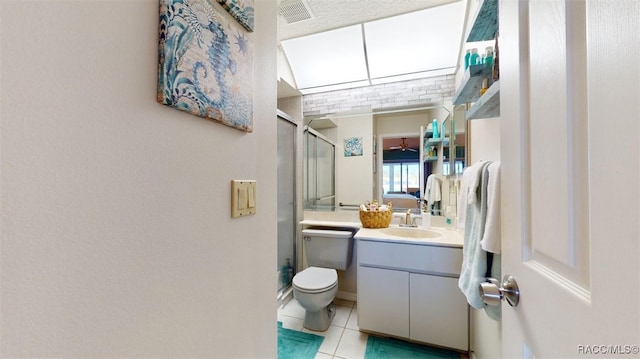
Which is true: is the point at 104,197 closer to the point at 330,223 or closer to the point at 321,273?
the point at 321,273

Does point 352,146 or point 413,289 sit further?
point 352,146

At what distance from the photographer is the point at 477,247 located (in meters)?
1.05

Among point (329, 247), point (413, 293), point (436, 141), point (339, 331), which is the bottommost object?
point (339, 331)

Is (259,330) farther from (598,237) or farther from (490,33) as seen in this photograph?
(490,33)

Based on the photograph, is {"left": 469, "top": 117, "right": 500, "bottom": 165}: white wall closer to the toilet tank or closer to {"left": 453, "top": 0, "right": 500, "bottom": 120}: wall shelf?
{"left": 453, "top": 0, "right": 500, "bottom": 120}: wall shelf

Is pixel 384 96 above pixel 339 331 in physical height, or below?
above

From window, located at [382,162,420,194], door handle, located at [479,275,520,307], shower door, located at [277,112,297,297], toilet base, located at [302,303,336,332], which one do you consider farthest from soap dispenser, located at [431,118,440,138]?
toilet base, located at [302,303,336,332]

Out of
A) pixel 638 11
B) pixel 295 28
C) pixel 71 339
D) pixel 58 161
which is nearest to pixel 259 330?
pixel 71 339

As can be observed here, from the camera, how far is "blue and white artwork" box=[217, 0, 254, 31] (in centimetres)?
64

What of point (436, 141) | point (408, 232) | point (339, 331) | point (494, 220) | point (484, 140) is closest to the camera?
point (494, 220)

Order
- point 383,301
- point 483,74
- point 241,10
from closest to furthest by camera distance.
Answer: point 241,10, point 483,74, point 383,301

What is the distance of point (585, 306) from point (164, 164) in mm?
786

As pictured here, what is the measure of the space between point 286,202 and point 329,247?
0.63 meters

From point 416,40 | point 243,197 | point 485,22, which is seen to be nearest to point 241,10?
point 243,197
